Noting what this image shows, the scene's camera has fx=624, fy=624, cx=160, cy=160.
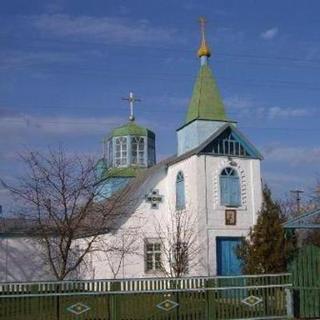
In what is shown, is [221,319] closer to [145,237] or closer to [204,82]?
[145,237]

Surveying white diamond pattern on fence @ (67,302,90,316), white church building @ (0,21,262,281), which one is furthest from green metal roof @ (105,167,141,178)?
white diamond pattern on fence @ (67,302,90,316)

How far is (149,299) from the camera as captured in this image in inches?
552

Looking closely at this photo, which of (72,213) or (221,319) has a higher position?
(72,213)

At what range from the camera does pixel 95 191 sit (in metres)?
23.2

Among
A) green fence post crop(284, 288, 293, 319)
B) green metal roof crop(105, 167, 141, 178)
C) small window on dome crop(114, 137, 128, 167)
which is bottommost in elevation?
green fence post crop(284, 288, 293, 319)

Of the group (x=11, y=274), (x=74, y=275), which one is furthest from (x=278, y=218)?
(x=11, y=274)

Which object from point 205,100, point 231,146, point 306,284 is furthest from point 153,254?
point 306,284

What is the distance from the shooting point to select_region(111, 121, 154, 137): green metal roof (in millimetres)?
33438

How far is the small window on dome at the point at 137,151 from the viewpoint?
33.4 m

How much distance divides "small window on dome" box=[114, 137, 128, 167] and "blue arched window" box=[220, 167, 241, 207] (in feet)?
27.6

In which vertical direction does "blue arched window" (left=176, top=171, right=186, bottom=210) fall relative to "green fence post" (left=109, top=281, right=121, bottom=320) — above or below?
above

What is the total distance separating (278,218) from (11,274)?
13506 mm

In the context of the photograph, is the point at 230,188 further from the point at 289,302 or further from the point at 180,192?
the point at 289,302

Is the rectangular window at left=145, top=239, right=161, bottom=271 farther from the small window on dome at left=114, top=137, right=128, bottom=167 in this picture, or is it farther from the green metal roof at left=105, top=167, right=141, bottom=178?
the small window on dome at left=114, top=137, right=128, bottom=167
